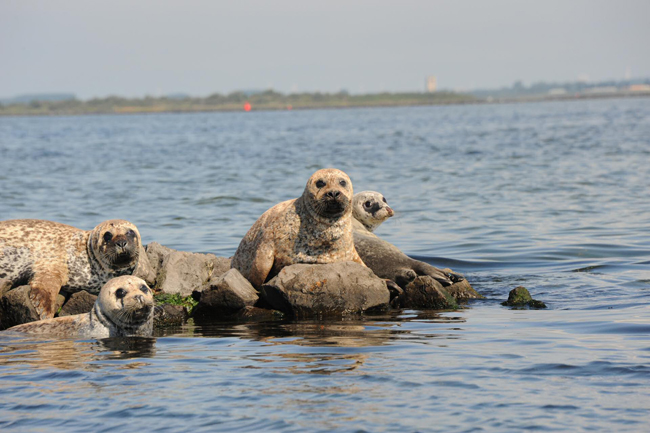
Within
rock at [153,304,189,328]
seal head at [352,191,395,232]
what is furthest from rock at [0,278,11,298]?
seal head at [352,191,395,232]

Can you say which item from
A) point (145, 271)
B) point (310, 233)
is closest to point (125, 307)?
point (145, 271)

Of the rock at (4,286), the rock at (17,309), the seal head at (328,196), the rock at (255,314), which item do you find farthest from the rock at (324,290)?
the rock at (4,286)

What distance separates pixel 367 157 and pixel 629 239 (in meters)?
22.3

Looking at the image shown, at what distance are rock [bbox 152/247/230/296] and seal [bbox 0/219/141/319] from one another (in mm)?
735

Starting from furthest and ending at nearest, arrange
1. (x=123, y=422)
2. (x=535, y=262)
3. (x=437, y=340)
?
(x=535, y=262), (x=437, y=340), (x=123, y=422)

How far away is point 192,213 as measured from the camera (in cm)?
1995

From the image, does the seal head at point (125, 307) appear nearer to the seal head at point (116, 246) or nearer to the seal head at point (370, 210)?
the seal head at point (116, 246)

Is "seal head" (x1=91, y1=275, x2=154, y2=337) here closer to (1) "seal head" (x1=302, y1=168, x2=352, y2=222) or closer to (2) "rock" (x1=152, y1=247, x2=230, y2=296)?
(2) "rock" (x1=152, y1=247, x2=230, y2=296)

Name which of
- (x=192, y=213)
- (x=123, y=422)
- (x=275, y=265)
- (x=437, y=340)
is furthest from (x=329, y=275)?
(x=192, y=213)

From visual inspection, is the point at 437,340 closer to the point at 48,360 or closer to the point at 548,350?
the point at 548,350

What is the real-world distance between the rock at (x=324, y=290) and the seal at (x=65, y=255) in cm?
166

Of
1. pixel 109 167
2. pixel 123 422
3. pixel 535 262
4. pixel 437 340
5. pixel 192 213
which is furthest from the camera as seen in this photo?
pixel 109 167

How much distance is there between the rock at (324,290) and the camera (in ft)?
31.2

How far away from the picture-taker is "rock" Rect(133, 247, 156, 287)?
10492mm
